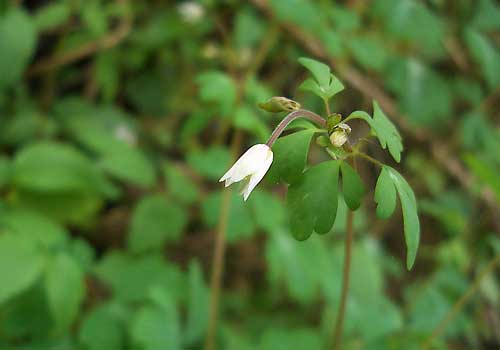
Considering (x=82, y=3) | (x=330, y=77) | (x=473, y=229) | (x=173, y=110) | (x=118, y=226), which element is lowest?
(x=473, y=229)

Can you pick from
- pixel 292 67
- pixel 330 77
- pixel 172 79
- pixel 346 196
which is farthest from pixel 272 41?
pixel 346 196

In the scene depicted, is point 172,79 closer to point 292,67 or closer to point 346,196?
point 292,67

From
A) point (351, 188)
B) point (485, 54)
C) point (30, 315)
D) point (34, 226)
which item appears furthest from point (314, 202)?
point (485, 54)

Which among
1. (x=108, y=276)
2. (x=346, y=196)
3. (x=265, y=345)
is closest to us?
(x=346, y=196)

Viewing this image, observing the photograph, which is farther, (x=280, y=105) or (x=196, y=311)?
(x=196, y=311)

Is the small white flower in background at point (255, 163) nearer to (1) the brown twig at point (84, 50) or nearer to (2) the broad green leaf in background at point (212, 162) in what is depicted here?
(2) the broad green leaf in background at point (212, 162)

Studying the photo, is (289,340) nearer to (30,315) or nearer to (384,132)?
(30,315)

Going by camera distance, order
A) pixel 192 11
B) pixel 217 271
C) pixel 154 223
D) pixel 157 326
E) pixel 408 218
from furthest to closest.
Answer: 1. pixel 192 11
2. pixel 154 223
3. pixel 217 271
4. pixel 157 326
5. pixel 408 218
